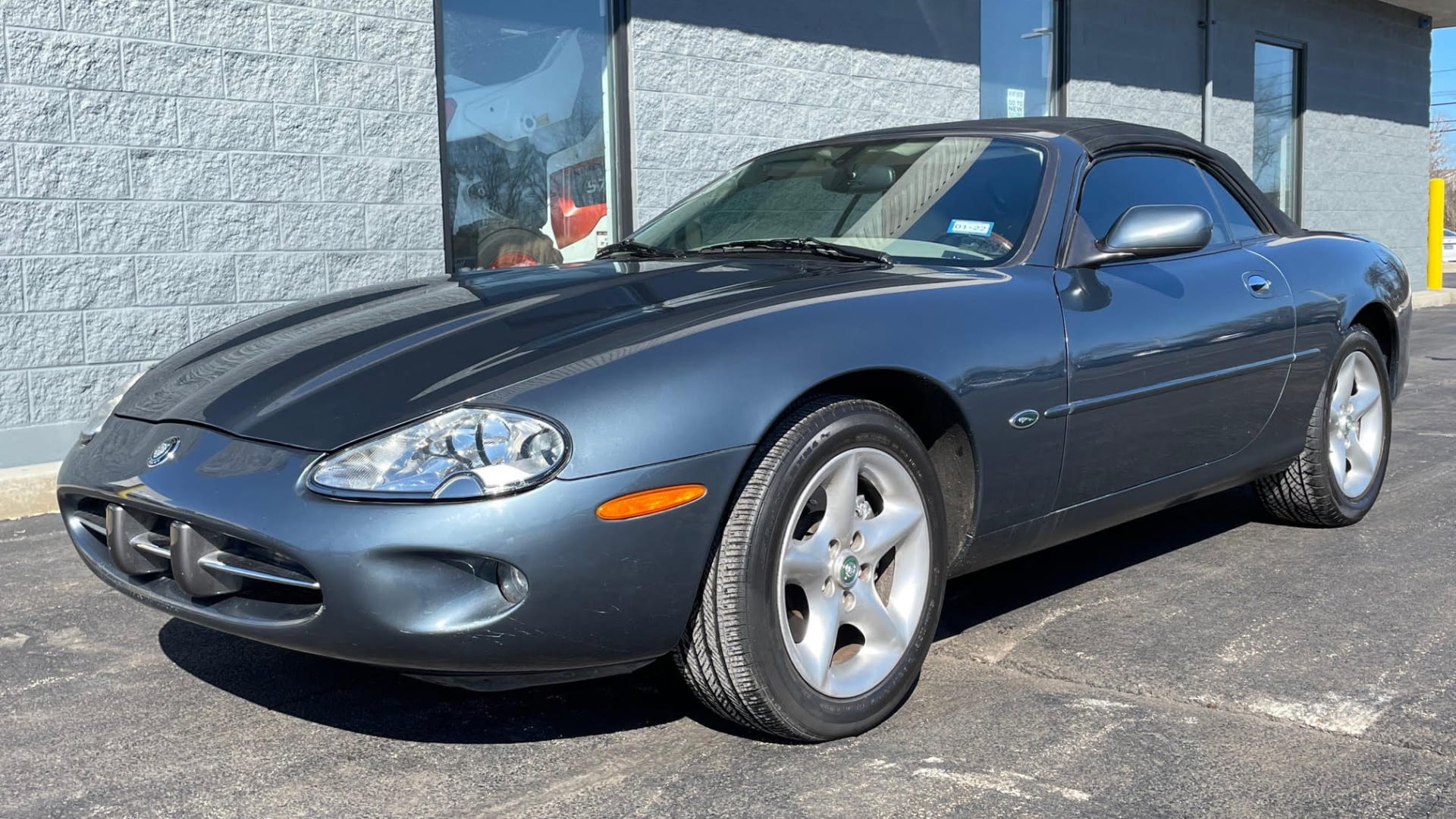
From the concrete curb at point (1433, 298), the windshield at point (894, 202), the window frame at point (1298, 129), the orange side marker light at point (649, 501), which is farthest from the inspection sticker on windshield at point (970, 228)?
the concrete curb at point (1433, 298)

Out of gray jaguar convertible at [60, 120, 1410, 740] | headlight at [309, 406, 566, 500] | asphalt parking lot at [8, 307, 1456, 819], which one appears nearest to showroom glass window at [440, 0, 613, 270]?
gray jaguar convertible at [60, 120, 1410, 740]

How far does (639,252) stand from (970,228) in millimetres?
986

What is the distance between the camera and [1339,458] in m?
4.52

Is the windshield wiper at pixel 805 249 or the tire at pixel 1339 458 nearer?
the windshield wiper at pixel 805 249

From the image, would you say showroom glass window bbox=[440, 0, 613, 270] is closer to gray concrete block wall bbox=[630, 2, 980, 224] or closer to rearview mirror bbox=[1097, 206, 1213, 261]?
gray concrete block wall bbox=[630, 2, 980, 224]

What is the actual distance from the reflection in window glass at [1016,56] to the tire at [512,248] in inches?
171

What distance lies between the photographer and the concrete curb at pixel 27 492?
5250mm

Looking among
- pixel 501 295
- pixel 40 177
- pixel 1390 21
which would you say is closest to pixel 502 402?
pixel 501 295

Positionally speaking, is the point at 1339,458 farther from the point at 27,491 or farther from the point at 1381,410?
the point at 27,491

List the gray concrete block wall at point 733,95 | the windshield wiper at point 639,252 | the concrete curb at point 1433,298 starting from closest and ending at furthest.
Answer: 1. the windshield wiper at point 639,252
2. the gray concrete block wall at point 733,95
3. the concrete curb at point 1433,298

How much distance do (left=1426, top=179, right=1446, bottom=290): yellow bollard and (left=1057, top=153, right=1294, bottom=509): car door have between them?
1323cm

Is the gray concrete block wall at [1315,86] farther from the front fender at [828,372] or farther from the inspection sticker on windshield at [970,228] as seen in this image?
the front fender at [828,372]

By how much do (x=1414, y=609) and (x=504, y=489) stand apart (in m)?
2.59

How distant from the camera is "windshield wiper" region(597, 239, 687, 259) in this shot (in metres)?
3.83
